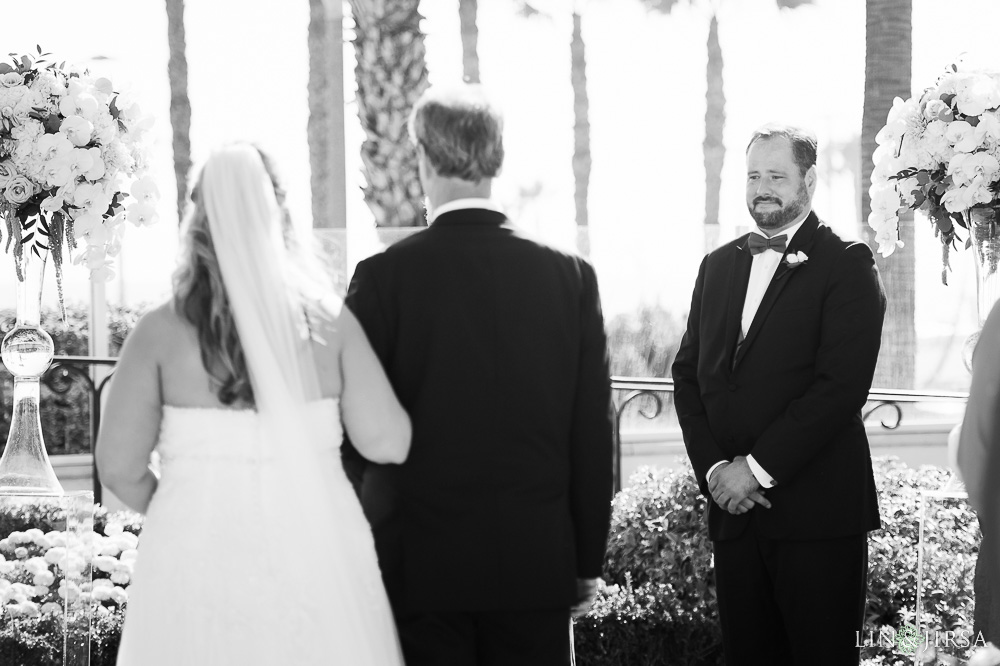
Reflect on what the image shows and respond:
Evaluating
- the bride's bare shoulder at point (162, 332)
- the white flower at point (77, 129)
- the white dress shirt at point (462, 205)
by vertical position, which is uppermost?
the white flower at point (77, 129)

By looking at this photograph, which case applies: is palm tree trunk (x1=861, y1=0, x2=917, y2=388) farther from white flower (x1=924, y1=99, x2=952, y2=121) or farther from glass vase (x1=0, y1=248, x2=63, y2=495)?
glass vase (x1=0, y1=248, x2=63, y2=495)

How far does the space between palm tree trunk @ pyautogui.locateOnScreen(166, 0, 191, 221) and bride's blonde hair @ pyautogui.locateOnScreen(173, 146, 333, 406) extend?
438 inches

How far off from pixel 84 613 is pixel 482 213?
2.24 metres

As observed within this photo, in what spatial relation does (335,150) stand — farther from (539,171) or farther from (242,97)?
(539,171)

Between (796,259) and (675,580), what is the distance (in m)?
2.01

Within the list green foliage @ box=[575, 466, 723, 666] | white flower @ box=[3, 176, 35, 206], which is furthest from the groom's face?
white flower @ box=[3, 176, 35, 206]

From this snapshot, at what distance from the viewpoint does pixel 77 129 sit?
4.58 metres

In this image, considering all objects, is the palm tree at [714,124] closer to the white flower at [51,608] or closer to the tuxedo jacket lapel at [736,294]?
the tuxedo jacket lapel at [736,294]

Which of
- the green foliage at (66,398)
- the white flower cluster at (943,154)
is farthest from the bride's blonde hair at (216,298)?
the green foliage at (66,398)

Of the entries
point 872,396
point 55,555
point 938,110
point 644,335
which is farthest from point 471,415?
point 644,335

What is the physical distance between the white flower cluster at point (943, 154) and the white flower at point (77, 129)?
3.09 meters

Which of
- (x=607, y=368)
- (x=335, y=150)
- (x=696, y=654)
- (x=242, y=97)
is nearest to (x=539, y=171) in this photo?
(x=242, y=97)

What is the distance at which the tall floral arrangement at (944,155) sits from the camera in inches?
172

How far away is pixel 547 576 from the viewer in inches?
123
